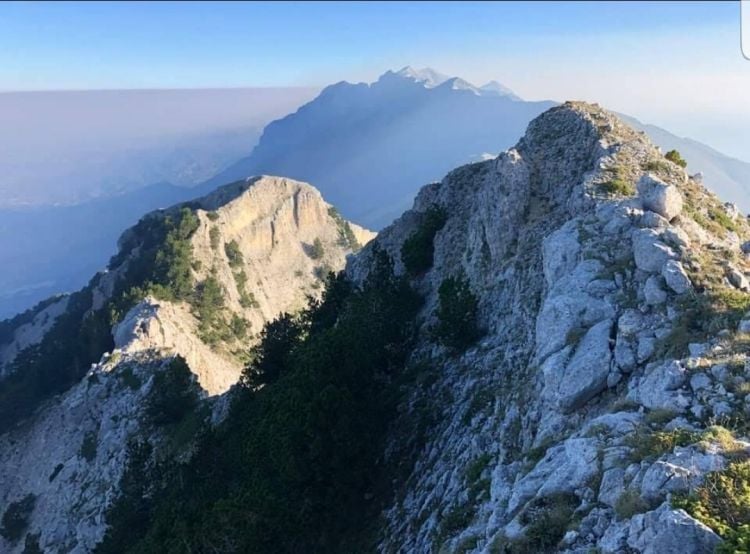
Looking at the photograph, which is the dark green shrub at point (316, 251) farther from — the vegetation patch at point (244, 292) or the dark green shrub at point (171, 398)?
the dark green shrub at point (171, 398)

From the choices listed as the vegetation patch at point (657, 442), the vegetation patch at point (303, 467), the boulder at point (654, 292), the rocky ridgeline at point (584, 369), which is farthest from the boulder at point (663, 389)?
the vegetation patch at point (303, 467)

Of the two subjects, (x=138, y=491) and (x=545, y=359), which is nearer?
(x=545, y=359)

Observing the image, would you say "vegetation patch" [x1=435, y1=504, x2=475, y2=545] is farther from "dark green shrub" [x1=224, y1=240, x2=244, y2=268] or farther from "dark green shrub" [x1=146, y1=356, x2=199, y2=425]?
"dark green shrub" [x1=224, y1=240, x2=244, y2=268]

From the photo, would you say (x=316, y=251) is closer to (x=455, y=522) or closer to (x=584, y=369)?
(x=455, y=522)

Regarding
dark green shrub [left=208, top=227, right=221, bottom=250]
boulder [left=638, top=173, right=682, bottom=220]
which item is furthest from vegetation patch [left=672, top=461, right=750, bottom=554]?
dark green shrub [left=208, top=227, right=221, bottom=250]

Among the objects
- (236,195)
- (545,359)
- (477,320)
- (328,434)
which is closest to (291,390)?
(328,434)

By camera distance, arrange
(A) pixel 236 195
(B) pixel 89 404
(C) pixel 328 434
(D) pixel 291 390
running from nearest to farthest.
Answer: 1. (C) pixel 328 434
2. (D) pixel 291 390
3. (B) pixel 89 404
4. (A) pixel 236 195

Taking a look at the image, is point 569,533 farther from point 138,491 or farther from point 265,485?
point 138,491
